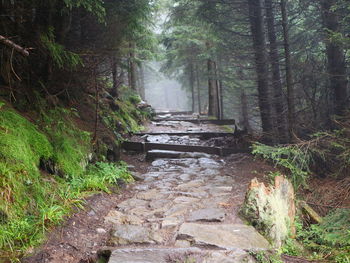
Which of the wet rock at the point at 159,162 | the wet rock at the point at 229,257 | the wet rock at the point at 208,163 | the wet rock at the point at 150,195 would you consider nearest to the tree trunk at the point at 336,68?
the wet rock at the point at 208,163

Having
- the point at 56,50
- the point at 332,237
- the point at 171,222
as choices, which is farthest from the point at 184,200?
the point at 56,50

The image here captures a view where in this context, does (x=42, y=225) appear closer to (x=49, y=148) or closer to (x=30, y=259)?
(x=30, y=259)

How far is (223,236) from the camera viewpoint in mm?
3445

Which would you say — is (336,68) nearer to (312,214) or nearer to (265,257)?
(312,214)

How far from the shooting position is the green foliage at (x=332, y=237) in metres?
3.44

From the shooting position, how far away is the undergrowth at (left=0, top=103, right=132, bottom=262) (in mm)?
3092

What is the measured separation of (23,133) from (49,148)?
498 mm

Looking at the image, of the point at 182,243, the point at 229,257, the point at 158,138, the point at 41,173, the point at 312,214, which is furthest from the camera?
the point at 158,138

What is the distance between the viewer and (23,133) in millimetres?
4305

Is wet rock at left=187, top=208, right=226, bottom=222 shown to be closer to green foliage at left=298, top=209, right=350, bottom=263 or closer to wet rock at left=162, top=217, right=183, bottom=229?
wet rock at left=162, top=217, right=183, bottom=229

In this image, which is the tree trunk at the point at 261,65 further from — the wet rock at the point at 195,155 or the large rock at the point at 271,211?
the large rock at the point at 271,211

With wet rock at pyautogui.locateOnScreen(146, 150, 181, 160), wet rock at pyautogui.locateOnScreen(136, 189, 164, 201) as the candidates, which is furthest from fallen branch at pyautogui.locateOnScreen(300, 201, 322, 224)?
wet rock at pyautogui.locateOnScreen(146, 150, 181, 160)

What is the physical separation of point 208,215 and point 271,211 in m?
0.90

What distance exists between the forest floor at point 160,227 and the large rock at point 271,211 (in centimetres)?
17
